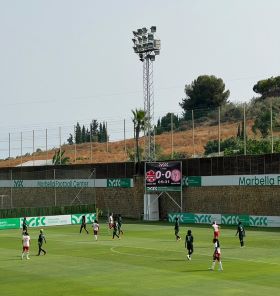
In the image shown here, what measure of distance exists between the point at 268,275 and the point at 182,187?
39075 mm

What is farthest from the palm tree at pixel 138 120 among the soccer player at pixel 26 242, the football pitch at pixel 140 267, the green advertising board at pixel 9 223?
the soccer player at pixel 26 242

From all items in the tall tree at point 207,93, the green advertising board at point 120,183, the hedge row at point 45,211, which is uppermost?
the tall tree at point 207,93

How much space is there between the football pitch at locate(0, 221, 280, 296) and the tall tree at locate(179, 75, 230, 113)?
296 feet

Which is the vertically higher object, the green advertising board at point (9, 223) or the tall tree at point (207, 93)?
the tall tree at point (207, 93)

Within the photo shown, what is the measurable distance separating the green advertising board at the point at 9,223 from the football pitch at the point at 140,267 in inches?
483

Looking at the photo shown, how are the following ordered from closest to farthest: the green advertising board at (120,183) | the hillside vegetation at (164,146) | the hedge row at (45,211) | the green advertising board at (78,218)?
1. the hedge row at (45,211)
2. the green advertising board at (78,218)
3. the green advertising board at (120,183)
4. the hillside vegetation at (164,146)

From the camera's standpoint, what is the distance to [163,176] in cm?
6919

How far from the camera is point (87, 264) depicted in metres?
35.3

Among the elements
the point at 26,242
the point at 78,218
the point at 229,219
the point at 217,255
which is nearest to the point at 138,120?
the point at 78,218

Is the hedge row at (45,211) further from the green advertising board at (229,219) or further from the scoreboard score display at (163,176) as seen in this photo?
the green advertising board at (229,219)

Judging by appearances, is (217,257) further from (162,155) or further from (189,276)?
(162,155)

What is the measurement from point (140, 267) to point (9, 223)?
Answer: 34.7 metres

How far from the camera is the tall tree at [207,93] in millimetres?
141500

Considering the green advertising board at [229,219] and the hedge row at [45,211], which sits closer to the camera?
the green advertising board at [229,219]
